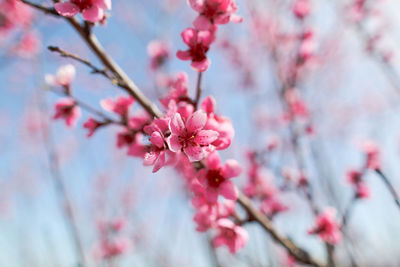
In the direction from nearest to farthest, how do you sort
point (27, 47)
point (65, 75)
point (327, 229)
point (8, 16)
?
point (65, 75)
point (327, 229)
point (8, 16)
point (27, 47)

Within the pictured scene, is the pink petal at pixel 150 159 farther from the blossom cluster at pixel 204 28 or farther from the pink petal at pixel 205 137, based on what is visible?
the blossom cluster at pixel 204 28

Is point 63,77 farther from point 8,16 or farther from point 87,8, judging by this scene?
point 8,16

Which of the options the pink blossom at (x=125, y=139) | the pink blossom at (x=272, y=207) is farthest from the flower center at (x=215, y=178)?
the pink blossom at (x=272, y=207)

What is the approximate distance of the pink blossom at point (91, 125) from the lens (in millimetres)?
1513

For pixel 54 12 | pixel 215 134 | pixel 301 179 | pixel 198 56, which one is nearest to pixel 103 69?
pixel 54 12

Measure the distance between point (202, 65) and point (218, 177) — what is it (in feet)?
1.88

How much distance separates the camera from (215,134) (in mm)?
1056

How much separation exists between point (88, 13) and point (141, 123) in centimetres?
60

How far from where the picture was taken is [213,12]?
50.8 inches

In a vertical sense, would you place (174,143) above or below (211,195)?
above

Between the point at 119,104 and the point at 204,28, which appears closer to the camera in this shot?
the point at 204,28

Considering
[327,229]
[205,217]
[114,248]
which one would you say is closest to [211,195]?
[205,217]

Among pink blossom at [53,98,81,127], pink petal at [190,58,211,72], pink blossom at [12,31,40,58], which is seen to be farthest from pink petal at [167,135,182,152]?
pink blossom at [12,31,40,58]

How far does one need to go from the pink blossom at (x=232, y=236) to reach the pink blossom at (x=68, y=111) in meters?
1.11
